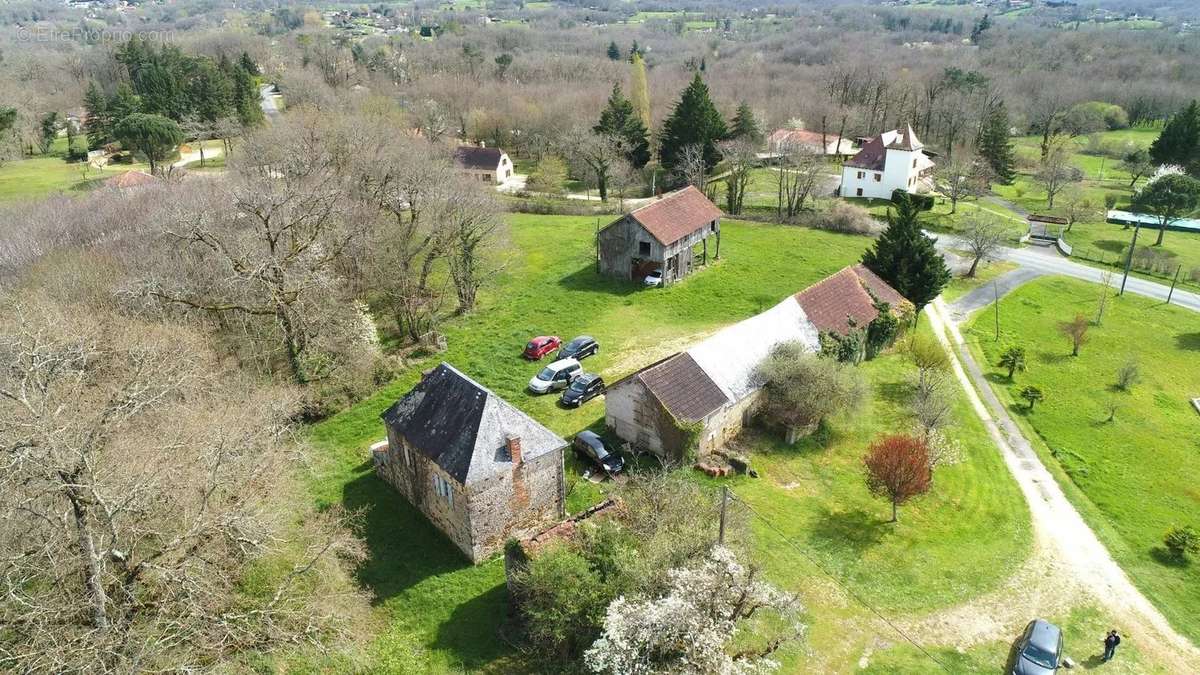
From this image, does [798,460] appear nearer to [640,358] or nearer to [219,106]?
[640,358]

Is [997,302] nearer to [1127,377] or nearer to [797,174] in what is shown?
[1127,377]

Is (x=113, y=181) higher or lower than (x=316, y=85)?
lower

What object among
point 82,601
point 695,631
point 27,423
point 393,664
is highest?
point 27,423

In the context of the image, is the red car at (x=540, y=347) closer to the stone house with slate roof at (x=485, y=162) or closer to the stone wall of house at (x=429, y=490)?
the stone wall of house at (x=429, y=490)

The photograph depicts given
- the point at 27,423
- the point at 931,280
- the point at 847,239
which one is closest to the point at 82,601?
the point at 27,423

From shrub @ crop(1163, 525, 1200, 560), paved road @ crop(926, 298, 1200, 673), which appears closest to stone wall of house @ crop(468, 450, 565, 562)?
paved road @ crop(926, 298, 1200, 673)

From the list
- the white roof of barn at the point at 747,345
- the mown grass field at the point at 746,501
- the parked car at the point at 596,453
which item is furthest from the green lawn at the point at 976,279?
the parked car at the point at 596,453
